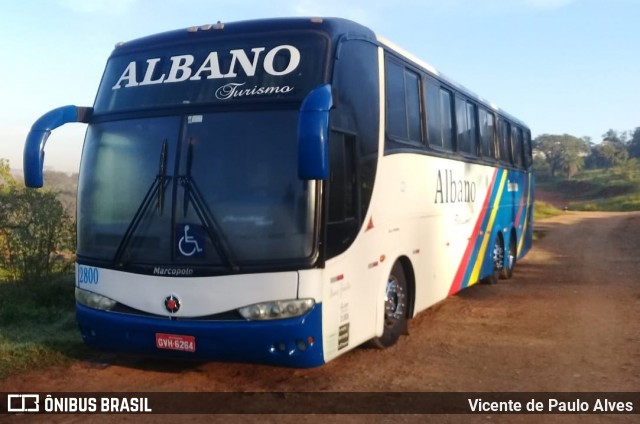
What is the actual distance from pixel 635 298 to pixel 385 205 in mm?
6200

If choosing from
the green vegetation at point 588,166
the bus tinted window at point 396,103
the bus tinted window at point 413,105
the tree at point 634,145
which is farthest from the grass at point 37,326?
the tree at point 634,145

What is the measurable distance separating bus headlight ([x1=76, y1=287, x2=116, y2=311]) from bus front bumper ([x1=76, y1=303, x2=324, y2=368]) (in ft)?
0.53

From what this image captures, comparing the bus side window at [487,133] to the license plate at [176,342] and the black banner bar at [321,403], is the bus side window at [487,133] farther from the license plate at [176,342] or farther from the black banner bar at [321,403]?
the license plate at [176,342]

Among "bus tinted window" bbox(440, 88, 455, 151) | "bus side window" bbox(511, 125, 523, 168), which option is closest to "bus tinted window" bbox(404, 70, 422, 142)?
"bus tinted window" bbox(440, 88, 455, 151)

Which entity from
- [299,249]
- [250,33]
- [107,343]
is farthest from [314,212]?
[107,343]

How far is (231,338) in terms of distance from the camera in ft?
18.5

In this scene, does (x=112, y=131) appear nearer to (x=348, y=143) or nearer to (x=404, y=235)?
(x=348, y=143)

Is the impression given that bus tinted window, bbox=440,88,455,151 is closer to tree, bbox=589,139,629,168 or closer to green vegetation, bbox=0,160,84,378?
green vegetation, bbox=0,160,84,378

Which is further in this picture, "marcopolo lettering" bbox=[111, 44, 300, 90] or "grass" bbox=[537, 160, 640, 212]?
"grass" bbox=[537, 160, 640, 212]

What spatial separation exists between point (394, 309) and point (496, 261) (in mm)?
5998

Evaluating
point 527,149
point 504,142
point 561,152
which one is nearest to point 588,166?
point 561,152

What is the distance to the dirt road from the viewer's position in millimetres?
6270

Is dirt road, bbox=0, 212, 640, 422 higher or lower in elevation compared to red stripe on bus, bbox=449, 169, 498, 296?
lower

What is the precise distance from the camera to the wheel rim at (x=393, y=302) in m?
7.41
